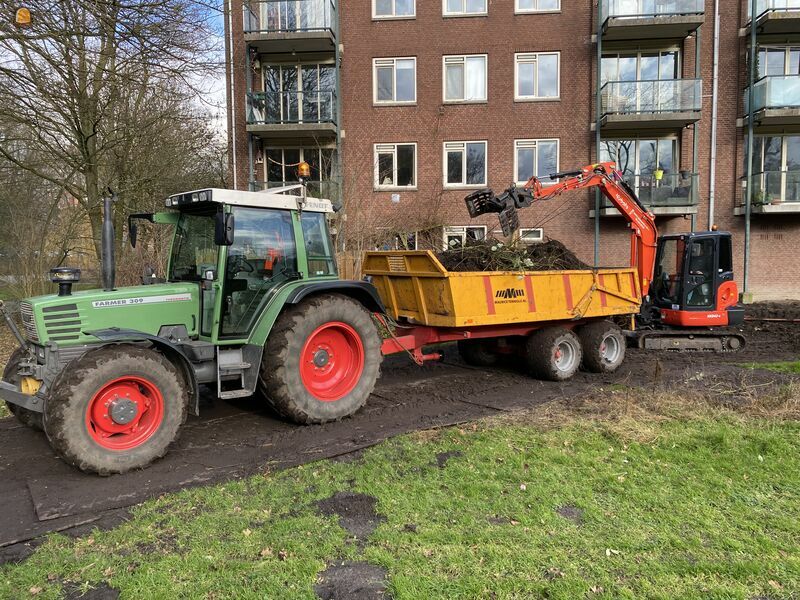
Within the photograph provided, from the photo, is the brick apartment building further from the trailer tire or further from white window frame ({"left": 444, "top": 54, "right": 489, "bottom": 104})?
the trailer tire

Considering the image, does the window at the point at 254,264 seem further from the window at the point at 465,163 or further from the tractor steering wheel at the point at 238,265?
the window at the point at 465,163

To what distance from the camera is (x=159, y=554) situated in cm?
344

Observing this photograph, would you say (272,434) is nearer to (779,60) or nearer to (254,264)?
(254,264)

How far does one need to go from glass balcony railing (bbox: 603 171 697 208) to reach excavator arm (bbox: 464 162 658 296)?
8082mm

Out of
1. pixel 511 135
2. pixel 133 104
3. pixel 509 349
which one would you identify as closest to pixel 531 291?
pixel 509 349

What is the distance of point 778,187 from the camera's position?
17812mm

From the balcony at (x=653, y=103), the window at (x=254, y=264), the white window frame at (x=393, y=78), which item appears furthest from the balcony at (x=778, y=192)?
the window at (x=254, y=264)

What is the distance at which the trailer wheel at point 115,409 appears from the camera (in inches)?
171

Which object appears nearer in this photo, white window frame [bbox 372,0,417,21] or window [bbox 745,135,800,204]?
window [bbox 745,135,800,204]

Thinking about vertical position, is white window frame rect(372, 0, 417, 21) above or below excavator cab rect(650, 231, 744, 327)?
above

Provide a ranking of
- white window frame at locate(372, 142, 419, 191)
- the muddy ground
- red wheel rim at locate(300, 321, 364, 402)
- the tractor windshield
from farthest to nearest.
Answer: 1. white window frame at locate(372, 142, 419, 191)
2. red wheel rim at locate(300, 321, 364, 402)
3. the tractor windshield
4. the muddy ground

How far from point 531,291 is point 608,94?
13.0 meters

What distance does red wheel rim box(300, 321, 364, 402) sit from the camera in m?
6.09

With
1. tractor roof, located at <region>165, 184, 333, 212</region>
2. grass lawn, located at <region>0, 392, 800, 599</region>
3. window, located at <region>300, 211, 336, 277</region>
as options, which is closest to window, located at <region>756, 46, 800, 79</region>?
grass lawn, located at <region>0, 392, 800, 599</region>
